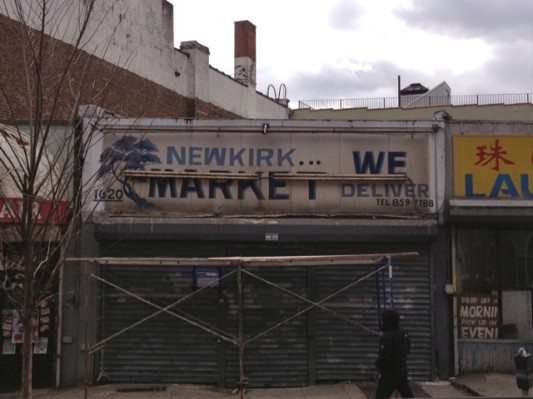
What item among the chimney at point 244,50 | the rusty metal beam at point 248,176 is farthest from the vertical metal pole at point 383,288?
the chimney at point 244,50

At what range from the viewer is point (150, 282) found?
1224 cm

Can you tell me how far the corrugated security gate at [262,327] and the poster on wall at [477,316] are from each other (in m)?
0.70

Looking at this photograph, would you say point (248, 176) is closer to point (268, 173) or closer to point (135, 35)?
point (268, 173)

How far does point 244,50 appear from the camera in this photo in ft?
96.8

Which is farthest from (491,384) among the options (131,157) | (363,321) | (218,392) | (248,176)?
(131,157)

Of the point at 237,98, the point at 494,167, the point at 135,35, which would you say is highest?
the point at 135,35

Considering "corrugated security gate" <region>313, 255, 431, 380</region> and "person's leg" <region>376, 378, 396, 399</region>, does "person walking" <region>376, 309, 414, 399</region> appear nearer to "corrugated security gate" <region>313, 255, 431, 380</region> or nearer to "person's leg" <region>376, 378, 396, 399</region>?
"person's leg" <region>376, 378, 396, 399</region>

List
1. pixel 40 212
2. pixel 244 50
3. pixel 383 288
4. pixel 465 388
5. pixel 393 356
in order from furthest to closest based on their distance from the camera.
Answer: pixel 244 50
pixel 383 288
pixel 465 388
pixel 393 356
pixel 40 212

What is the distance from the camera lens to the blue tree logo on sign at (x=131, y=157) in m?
12.5

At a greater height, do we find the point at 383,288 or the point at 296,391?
the point at 383,288

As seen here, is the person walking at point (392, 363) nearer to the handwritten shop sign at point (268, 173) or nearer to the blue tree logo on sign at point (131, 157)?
the handwritten shop sign at point (268, 173)

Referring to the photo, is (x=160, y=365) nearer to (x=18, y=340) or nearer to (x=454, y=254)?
(x=18, y=340)

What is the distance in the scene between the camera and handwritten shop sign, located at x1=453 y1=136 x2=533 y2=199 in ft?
40.5

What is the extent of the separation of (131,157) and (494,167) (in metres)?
6.90
